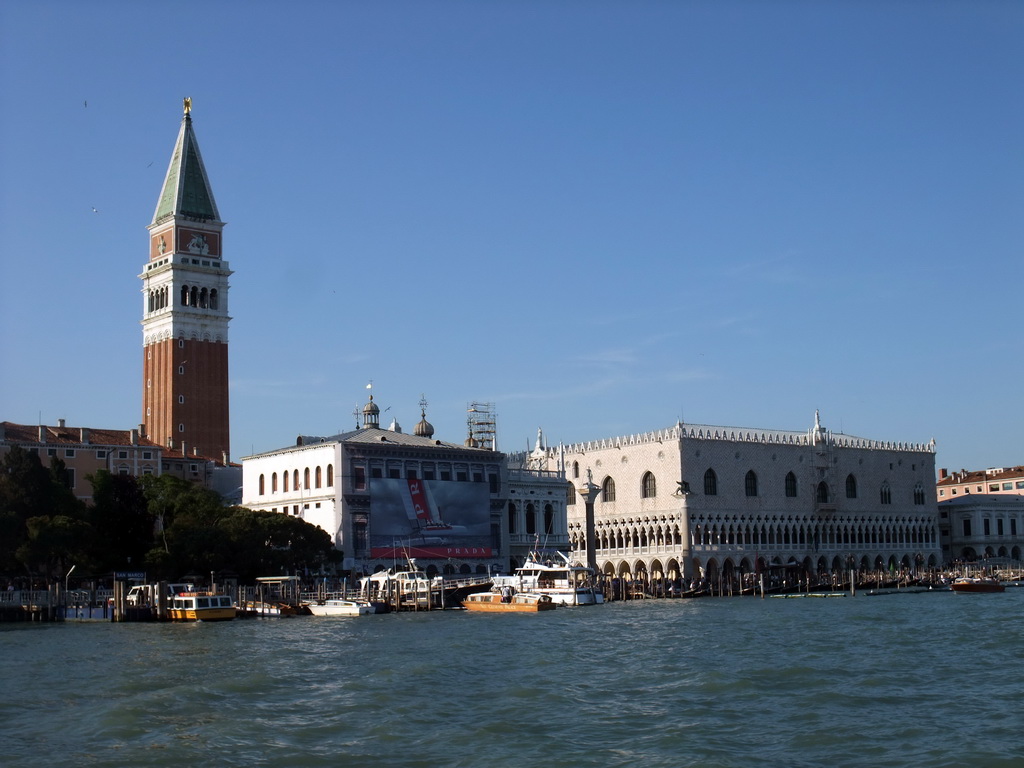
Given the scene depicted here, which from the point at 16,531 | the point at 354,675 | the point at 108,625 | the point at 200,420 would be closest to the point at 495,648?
the point at 354,675

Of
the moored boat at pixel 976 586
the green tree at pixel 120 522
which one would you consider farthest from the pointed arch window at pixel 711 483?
the green tree at pixel 120 522

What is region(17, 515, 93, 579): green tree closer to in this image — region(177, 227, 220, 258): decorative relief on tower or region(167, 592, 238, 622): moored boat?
region(167, 592, 238, 622): moored boat

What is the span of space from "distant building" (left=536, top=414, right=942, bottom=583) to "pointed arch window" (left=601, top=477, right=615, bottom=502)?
7 centimetres

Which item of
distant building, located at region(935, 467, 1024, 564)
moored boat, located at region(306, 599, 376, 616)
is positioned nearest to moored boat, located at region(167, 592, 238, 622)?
moored boat, located at region(306, 599, 376, 616)

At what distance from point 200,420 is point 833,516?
43.1 m

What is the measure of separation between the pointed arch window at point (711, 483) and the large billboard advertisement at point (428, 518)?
2025 cm

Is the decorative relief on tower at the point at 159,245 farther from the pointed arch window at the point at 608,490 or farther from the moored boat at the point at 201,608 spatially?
the moored boat at the point at 201,608

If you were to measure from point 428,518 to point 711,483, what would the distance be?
25139mm

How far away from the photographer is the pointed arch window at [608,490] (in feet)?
304

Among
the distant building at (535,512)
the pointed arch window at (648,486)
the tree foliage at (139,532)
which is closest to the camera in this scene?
the tree foliage at (139,532)

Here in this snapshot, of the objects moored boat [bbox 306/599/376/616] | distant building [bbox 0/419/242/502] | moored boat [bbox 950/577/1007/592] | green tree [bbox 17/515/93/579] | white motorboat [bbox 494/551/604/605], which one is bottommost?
moored boat [bbox 950/577/1007/592]

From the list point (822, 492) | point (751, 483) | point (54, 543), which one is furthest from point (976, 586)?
point (54, 543)

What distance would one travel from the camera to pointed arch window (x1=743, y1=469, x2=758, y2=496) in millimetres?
91312

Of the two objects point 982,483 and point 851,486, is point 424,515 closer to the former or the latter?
point 851,486
